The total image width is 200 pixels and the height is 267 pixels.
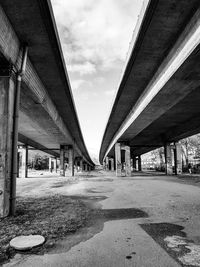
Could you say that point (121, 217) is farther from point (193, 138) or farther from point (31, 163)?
point (31, 163)

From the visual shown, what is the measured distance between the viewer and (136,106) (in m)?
17.6

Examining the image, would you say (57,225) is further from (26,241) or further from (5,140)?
(5,140)

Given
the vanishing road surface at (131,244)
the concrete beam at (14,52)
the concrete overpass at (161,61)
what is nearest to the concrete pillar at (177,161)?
the concrete overpass at (161,61)

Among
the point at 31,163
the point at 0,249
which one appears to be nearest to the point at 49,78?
the point at 0,249

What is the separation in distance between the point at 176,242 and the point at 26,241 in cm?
305

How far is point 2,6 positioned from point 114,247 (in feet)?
25.0

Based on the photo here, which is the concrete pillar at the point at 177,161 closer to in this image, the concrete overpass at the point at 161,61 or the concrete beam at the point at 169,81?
the concrete overpass at the point at 161,61

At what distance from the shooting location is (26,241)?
4.52 metres

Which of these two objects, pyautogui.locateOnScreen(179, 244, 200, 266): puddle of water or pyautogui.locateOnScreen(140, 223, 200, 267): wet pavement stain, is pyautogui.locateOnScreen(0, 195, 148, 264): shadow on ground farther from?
pyautogui.locateOnScreen(179, 244, 200, 266): puddle of water

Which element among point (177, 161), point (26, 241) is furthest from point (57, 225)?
point (177, 161)

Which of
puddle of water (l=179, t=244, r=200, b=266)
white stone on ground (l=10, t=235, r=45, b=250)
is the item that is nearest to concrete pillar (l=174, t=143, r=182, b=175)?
puddle of water (l=179, t=244, r=200, b=266)

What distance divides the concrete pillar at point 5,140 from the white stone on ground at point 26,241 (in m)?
2.54

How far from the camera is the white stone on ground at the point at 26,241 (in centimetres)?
422

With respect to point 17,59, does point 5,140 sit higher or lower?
lower
